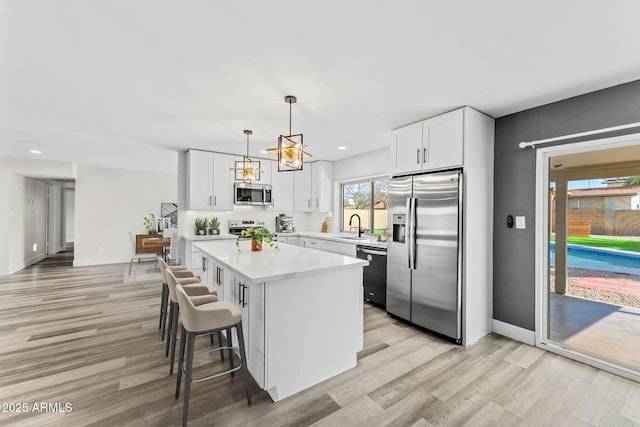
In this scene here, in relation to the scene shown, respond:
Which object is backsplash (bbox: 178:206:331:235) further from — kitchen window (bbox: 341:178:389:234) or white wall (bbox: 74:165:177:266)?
white wall (bbox: 74:165:177:266)

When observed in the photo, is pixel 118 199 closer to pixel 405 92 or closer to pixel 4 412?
pixel 4 412

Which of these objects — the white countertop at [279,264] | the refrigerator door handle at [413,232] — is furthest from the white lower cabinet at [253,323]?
the refrigerator door handle at [413,232]

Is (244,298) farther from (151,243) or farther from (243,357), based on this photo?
(151,243)

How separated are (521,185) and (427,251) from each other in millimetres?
1206

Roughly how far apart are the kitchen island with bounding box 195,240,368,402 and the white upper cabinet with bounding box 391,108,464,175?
1.58m

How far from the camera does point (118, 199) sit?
7.27 meters

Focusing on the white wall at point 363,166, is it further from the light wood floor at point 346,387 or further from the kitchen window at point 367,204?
the light wood floor at point 346,387

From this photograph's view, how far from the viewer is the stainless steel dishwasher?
385 centimetres

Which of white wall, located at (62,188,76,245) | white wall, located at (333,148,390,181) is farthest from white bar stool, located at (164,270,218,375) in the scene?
white wall, located at (62,188,76,245)

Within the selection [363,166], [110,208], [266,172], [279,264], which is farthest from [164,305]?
[110,208]

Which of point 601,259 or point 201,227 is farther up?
point 201,227

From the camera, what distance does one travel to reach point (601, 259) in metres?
2.63

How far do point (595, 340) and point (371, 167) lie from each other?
3.64m

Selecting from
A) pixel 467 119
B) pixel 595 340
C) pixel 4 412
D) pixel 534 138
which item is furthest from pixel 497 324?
pixel 4 412
